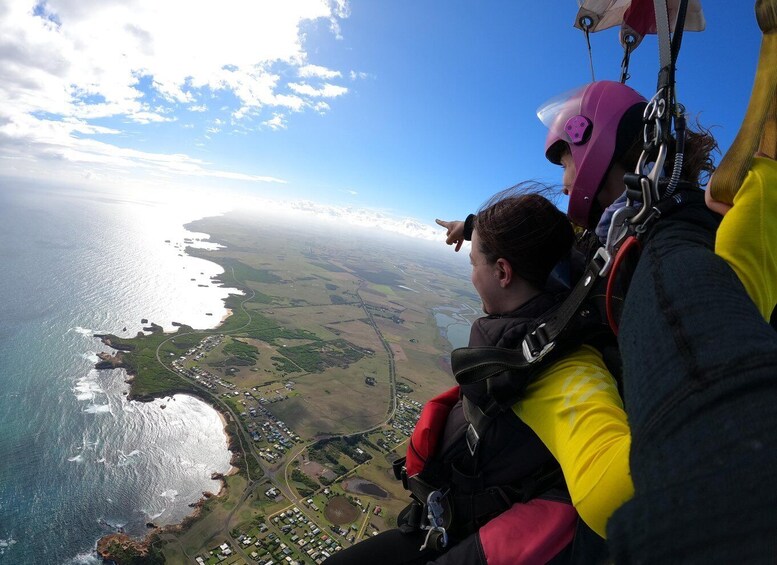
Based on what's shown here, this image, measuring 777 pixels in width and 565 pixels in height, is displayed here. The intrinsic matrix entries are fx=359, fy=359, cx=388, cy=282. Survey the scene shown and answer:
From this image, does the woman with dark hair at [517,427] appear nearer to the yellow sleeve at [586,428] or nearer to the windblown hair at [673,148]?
the yellow sleeve at [586,428]

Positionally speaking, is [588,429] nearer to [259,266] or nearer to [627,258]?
[627,258]

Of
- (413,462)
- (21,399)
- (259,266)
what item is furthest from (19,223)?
(413,462)

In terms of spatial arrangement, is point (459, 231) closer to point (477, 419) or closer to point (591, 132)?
point (591, 132)

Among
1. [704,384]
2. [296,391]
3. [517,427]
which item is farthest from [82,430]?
[704,384]

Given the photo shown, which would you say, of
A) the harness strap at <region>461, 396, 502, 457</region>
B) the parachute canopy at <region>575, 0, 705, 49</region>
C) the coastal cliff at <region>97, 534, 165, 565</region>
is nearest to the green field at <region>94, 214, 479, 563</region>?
the coastal cliff at <region>97, 534, 165, 565</region>

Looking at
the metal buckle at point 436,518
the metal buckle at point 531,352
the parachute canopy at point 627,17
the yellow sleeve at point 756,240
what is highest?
the parachute canopy at point 627,17

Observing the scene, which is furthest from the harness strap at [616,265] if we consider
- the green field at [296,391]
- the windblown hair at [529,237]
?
the green field at [296,391]

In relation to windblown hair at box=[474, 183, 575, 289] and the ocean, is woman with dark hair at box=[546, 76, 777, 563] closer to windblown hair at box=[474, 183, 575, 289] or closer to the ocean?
windblown hair at box=[474, 183, 575, 289]
